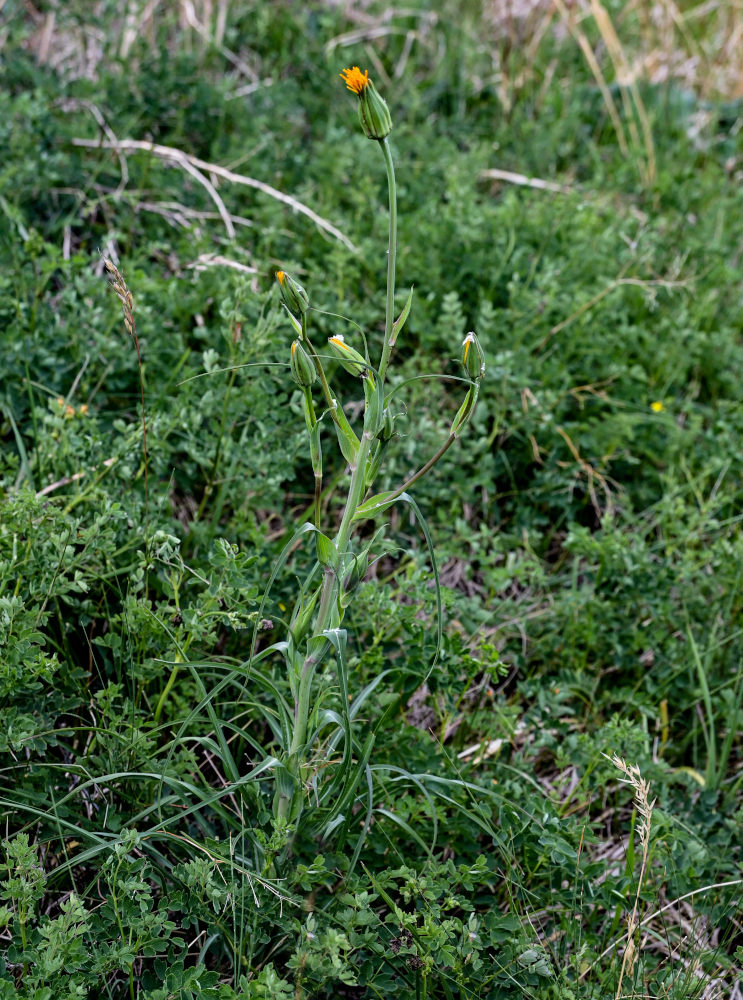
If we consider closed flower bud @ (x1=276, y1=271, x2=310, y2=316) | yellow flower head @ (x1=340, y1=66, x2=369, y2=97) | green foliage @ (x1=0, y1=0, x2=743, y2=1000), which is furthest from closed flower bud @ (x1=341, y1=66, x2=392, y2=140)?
green foliage @ (x1=0, y1=0, x2=743, y2=1000)

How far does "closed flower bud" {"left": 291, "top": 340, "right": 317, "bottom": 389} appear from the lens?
131cm

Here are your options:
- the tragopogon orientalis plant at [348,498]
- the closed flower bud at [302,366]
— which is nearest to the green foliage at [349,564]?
the tragopogon orientalis plant at [348,498]

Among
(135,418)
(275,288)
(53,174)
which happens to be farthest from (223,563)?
(53,174)

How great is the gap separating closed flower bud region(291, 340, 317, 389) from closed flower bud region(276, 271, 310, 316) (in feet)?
0.17

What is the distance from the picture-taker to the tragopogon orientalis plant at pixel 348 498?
1248 mm

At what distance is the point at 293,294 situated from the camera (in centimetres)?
130

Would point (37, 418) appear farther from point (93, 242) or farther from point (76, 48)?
point (76, 48)

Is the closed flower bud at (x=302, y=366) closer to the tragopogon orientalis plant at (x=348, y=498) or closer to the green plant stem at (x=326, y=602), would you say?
the tragopogon orientalis plant at (x=348, y=498)

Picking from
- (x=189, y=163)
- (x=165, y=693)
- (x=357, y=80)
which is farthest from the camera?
(x=189, y=163)

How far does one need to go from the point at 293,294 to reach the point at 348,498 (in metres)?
0.32

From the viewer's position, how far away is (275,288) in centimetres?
238

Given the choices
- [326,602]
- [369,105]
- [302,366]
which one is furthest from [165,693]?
[369,105]

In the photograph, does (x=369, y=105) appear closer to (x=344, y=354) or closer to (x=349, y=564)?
(x=344, y=354)

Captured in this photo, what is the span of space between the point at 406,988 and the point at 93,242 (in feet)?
7.85
